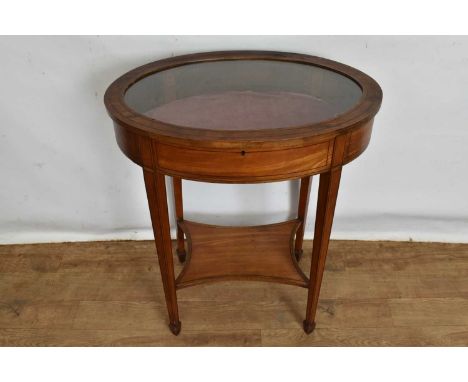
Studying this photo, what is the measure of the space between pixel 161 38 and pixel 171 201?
0.70 meters

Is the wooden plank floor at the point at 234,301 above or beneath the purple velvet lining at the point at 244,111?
beneath

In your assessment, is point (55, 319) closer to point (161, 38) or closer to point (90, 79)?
point (90, 79)

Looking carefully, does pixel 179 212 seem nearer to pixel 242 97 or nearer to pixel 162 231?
pixel 162 231

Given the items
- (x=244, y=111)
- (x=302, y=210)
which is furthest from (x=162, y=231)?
(x=302, y=210)

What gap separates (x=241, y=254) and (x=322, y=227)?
1.67ft

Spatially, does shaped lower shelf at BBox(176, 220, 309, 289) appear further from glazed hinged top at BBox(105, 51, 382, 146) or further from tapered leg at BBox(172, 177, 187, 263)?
glazed hinged top at BBox(105, 51, 382, 146)

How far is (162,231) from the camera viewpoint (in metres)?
1.38

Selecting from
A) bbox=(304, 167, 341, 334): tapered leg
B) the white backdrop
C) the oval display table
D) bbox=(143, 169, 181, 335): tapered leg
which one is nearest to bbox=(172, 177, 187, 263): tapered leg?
the oval display table

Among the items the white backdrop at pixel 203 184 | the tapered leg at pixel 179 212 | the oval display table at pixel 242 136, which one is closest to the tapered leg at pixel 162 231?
the oval display table at pixel 242 136

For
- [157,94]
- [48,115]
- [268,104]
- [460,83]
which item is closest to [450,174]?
[460,83]

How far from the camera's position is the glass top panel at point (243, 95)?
1.26m

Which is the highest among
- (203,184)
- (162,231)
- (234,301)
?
(162,231)

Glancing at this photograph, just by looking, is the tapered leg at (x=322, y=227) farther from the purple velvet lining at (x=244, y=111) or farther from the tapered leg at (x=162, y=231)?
the tapered leg at (x=162, y=231)

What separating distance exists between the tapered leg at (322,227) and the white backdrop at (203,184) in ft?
1.84
